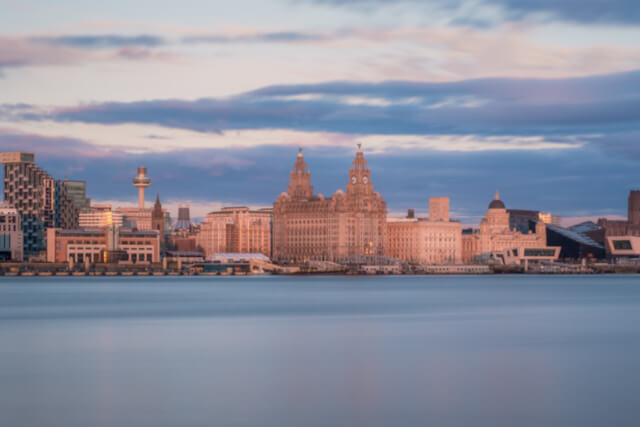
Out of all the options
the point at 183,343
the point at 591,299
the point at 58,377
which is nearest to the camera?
the point at 58,377

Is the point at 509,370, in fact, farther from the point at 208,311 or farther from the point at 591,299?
the point at 591,299

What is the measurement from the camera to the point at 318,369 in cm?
4797

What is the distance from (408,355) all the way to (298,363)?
6.49 m

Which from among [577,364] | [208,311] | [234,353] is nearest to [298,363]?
[234,353]

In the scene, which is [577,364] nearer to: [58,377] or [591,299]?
[58,377]

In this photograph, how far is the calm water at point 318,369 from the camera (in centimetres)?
3600

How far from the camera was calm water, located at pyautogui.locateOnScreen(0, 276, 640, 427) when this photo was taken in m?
36.0

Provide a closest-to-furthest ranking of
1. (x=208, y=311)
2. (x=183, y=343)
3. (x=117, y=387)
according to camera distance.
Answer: (x=117, y=387) → (x=183, y=343) → (x=208, y=311)

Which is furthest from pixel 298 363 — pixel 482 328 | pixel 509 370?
pixel 482 328

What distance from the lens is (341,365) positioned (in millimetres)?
49469

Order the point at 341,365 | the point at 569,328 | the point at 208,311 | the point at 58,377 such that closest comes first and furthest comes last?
the point at 58,377, the point at 341,365, the point at 569,328, the point at 208,311

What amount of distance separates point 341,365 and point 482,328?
2431cm

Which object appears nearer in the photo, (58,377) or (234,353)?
(58,377)

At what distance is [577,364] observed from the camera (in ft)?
163
